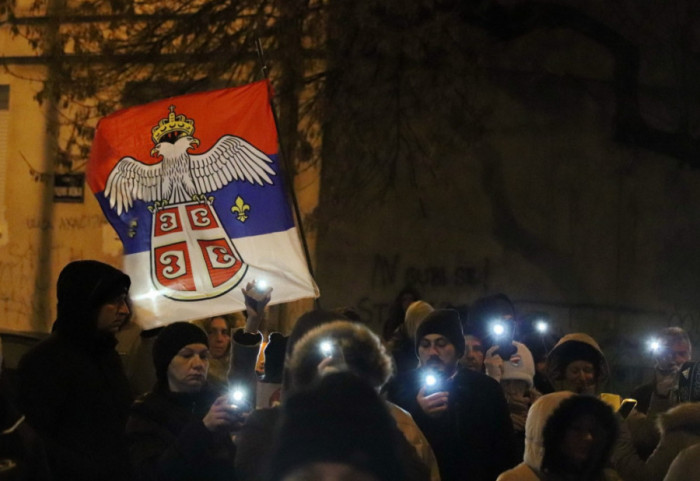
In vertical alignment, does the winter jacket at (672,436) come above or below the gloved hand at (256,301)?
below

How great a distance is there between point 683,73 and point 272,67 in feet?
15.7

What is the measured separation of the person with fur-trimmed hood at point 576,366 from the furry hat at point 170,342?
2.12 metres

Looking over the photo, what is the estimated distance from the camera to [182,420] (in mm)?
4363

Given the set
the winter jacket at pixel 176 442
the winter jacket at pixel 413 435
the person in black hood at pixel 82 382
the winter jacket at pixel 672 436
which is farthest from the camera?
the winter jacket at pixel 672 436

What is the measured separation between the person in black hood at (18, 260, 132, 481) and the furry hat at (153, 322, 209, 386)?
19 cm

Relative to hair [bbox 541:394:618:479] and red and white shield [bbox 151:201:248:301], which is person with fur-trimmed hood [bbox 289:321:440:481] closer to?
hair [bbox 541:394:618:479]

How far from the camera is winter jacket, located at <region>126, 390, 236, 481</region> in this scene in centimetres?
402

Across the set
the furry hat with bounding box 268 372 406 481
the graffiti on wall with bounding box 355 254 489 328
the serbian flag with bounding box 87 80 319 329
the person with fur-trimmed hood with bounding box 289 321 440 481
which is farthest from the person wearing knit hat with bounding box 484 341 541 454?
the graffiti on wall with bounding box 355 254 489 328

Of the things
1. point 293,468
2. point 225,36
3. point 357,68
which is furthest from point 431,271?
point 293,468

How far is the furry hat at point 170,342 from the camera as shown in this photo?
4562 mm

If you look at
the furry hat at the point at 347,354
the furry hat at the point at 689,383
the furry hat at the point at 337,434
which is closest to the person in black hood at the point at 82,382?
the furry hat at the point at 347,354

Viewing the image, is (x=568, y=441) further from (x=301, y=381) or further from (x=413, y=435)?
(x=301, y=381)

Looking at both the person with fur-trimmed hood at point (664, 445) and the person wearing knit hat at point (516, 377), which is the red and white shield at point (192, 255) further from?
the person with fur-trimmed hood at point (664, 445)

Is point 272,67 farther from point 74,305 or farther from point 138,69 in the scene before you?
point 74,305
